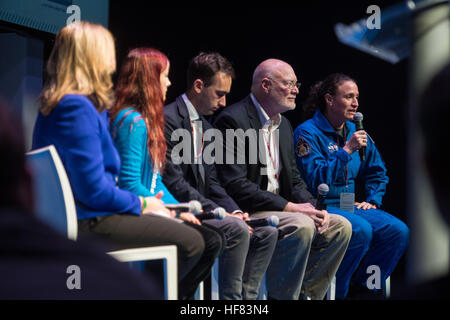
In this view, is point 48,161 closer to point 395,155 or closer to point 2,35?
point 2,35

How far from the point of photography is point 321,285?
301cm

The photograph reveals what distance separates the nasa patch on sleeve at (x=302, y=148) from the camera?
344 cm

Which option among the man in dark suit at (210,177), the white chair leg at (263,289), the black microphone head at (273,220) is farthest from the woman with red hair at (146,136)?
the white chair leg at (263,289)

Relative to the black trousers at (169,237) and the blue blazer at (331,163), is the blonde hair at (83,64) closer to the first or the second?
the black trousers at (169,237)

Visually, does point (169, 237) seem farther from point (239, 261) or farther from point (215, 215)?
point (239, 261)

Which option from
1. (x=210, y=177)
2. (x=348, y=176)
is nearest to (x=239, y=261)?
(x=210, y=177)

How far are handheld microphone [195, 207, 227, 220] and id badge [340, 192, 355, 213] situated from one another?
3.38 ft

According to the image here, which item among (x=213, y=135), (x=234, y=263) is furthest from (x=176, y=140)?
(x=234, y=263)

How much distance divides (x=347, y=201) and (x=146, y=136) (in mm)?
1408

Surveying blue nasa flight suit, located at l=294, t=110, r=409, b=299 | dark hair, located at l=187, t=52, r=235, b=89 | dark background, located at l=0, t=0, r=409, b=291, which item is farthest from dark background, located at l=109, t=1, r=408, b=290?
dark hair, located at l=187, t=52, r=235, b=89

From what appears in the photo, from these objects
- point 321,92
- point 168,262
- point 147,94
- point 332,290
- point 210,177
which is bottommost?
point 332,290

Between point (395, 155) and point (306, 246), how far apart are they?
5.17 feet

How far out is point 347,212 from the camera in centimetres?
333

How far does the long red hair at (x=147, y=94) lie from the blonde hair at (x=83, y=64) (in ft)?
1.07
